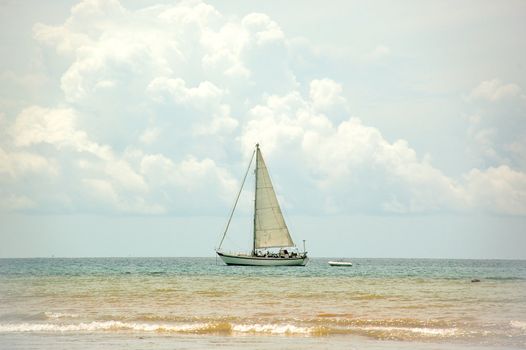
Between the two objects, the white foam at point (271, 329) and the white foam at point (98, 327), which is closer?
the white foam at point (271, 329)

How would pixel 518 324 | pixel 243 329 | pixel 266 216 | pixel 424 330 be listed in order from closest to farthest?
pixel 424 330 < pixel 243 329 < pixel 518 324 < pixel 266 216

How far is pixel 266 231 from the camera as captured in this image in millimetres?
103562

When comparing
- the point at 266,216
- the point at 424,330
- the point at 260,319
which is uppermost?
the point at 266,216

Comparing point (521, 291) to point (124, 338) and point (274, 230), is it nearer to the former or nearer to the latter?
point (124, 338)

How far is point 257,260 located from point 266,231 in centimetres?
507

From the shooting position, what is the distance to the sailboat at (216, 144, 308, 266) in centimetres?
10131

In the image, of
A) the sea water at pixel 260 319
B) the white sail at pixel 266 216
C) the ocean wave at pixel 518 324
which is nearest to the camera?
the sea water at pixel 260 319

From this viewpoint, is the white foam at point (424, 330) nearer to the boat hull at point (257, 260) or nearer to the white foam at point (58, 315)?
the white foam at point (58, 315)

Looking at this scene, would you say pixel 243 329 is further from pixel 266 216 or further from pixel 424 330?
pixel 266 216

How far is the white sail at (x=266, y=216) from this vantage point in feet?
332

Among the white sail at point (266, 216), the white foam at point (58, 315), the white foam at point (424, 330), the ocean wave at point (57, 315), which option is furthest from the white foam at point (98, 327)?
the white sail at point (266, 216)

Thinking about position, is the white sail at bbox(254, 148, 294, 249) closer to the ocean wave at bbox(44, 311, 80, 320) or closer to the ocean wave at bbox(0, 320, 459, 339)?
the ocean wave at bbox(44, 311, 80, 320)

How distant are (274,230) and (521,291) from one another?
49556 millimetres

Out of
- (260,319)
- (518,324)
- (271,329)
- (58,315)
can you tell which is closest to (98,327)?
(58,315)
